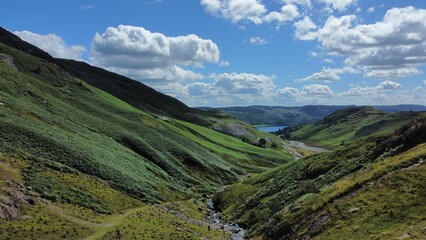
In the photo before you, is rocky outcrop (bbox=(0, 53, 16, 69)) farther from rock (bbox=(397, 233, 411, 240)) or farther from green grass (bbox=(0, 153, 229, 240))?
rock (bbox=(397, 233, 411, 240))

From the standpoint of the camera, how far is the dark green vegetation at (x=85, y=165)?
49.1 metres

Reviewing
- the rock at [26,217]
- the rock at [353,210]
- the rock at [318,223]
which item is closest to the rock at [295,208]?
the rock at [318,223]

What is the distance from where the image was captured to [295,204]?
2039 inches

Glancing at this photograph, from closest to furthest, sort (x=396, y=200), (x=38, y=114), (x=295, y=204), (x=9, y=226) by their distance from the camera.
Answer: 1. (x=396, y=200)
2. (x=9, y=226)
3. (x=295, y=204)
4. (x=38, y=114)

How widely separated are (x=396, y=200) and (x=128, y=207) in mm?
42046

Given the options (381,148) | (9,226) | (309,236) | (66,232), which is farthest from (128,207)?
(381,148)

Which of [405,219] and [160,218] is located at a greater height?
[405,219]

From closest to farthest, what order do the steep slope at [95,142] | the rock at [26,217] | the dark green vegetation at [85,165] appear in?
the rock at [26,217] < the dark green vegetation at [85,165] < the steep slope at [95,142]

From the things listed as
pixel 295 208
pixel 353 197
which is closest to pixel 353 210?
pixel 353 197

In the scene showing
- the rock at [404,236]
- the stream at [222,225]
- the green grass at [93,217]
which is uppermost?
the rock at [404,236]

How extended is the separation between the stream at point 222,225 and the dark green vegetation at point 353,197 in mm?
1627

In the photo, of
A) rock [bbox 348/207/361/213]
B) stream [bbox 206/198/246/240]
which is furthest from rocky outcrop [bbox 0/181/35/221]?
rock [bbox 348/207/361/213]

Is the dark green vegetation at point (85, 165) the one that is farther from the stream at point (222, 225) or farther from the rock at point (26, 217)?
the stream at point (222, 225)

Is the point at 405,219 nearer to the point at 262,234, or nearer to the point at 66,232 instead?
the point at 262,234
